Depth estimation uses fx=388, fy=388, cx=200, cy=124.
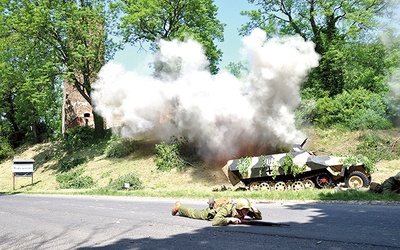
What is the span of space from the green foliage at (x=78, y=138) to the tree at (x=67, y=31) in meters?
5.09

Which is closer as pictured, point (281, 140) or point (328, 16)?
point (281, 140)

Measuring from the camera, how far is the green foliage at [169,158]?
25.2 metres

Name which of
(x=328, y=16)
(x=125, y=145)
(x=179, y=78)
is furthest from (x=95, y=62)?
(x=328, y=16)

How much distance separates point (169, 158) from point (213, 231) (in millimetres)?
18096

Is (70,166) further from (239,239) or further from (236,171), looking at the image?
(239,239)

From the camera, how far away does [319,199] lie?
12.6 meters

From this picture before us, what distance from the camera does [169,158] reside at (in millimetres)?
25531

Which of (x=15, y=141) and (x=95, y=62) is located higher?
(x=95, y=62)

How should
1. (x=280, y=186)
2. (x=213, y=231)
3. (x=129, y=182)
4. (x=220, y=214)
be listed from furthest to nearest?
(x=129, y=182), (x=280, y=186), (x=220, y=214), (x=213, y=231)

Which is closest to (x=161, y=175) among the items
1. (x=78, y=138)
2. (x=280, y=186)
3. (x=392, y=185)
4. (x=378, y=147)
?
(x=280, y=186)

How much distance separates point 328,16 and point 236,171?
18438 mm

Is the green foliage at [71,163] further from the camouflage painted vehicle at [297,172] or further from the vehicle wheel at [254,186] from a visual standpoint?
the vehicle wheel at [254,186]

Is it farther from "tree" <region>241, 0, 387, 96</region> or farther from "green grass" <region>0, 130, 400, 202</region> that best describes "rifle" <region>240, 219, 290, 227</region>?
"tree" <region>241, 0, 387, 96</region>

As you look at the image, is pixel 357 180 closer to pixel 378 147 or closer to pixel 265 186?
pixel 265 186
